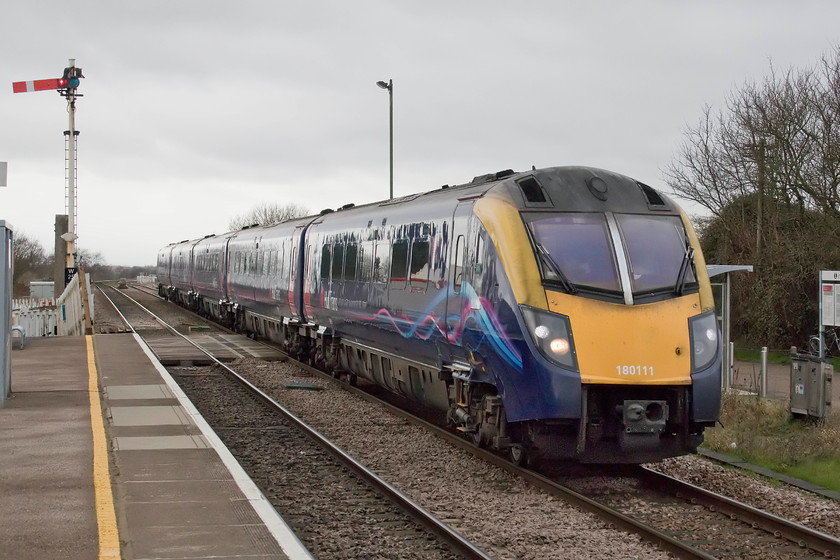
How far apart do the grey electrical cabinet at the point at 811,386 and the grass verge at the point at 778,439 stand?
0.18 metres

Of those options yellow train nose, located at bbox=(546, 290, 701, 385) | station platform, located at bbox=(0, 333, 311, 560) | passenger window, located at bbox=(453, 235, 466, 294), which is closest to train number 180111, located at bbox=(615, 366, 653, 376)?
yellow train nose, located at bbox=(546, 290, 701, 385)

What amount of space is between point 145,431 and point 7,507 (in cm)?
350

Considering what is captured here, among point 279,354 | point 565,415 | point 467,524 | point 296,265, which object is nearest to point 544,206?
point 565,415

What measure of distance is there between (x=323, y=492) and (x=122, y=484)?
6.14 ft

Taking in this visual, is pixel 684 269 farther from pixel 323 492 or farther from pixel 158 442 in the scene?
pixel 158 442

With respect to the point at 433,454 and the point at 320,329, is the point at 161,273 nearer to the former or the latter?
the point at 320,329

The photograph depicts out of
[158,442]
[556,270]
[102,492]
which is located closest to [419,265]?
[556,270]

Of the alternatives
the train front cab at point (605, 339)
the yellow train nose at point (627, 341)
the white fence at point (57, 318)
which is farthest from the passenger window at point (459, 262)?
the white fence at point (57, 318)

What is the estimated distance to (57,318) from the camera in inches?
1091

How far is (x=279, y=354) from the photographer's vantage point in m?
22.8

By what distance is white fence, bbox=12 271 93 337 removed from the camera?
2748cm

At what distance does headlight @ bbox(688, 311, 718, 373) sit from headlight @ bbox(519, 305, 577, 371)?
122cm

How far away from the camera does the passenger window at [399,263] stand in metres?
12.3

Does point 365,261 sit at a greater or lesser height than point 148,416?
greater
